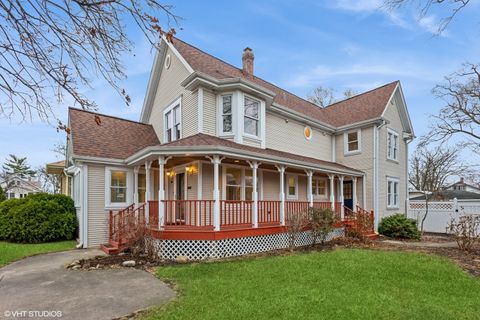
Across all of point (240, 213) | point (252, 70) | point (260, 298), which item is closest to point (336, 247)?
point (240, 213)

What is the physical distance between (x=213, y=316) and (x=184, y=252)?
4.58 meters

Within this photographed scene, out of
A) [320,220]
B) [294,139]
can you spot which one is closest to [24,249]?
[320,220]

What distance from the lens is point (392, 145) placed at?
17.2 meters

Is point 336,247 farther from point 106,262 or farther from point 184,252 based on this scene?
point 106,262

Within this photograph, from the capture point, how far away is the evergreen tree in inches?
2124

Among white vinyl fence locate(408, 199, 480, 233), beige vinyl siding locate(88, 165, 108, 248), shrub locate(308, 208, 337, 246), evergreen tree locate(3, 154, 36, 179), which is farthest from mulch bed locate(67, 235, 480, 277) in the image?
evergreen tree locate(3, 154, 36, 179)

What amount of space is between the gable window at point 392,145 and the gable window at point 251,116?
8.89 meters

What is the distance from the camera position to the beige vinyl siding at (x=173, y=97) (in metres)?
11.6

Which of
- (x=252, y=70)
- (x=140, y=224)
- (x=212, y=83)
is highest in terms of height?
(x=252, y=70)

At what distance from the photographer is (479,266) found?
780 centimetres

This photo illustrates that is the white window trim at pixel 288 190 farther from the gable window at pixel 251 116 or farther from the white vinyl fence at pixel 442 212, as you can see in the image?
the white vinyl fence at pixel 442 212

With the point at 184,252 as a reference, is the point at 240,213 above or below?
above

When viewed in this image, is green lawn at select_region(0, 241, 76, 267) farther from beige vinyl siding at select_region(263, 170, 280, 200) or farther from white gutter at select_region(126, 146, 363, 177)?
beige vinyl siding at select_region(263, 170, 280, 200)

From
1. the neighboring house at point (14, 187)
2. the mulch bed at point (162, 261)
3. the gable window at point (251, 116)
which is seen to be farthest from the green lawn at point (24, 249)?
the neighboring house at point (14, 187)
